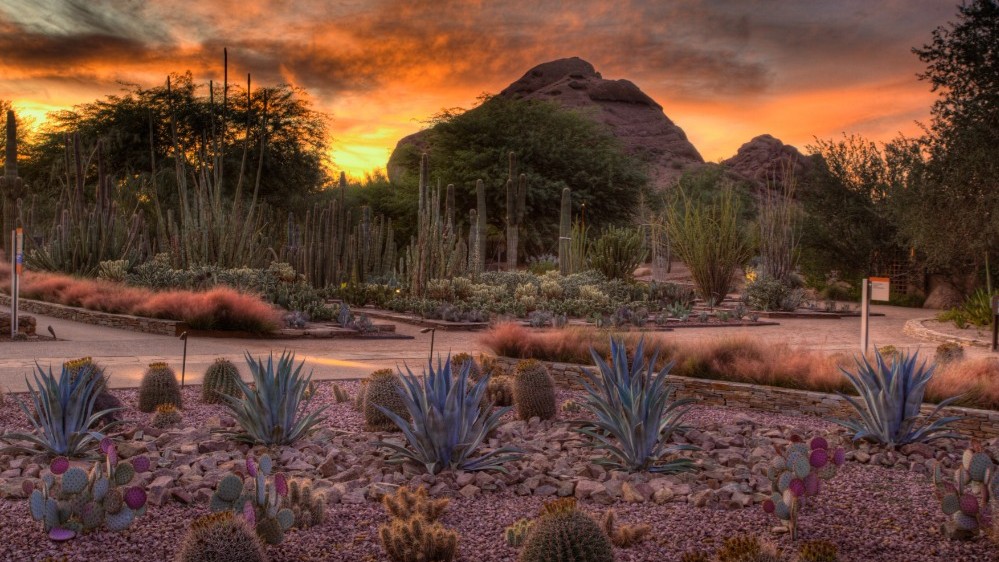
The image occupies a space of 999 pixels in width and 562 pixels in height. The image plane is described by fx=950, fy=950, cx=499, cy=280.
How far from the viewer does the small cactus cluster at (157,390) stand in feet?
24.2

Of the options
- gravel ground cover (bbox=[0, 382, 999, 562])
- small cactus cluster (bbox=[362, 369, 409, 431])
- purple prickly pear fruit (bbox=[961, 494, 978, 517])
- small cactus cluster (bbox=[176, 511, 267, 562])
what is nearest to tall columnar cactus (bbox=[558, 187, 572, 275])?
small cactus cluster (bbox=[362, 369, 409, 431])

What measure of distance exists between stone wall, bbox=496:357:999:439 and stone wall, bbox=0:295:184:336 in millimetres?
8207

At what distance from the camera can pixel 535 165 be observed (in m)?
41.4

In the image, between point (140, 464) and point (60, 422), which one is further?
point (60, 422)

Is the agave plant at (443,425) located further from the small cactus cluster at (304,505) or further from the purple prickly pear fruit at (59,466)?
the purple prickly pear fruit at (59,466)

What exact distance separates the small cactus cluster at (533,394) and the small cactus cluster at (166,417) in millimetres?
2506

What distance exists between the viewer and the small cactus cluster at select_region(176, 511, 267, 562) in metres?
3.71

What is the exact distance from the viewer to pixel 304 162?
42562mm

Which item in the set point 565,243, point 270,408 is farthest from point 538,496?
point 565,243

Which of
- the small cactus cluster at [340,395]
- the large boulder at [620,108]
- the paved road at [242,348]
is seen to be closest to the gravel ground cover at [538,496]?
the small cactus cluster at [340,395]

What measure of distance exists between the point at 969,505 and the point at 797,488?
2.58ft

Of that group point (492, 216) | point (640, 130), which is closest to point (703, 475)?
point (492, 216)

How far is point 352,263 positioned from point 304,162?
67.3 feet

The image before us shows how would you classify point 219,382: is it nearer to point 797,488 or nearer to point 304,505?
point 304,505
